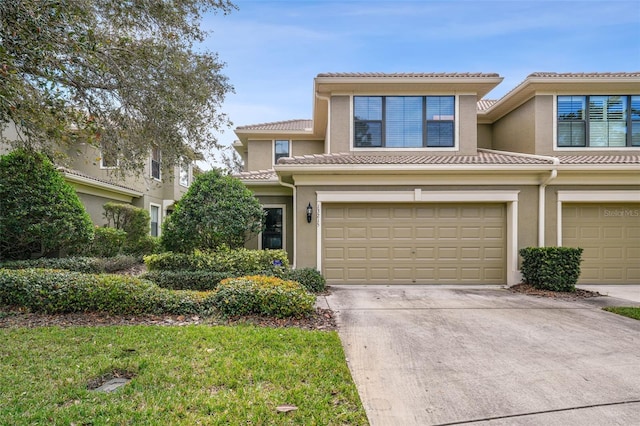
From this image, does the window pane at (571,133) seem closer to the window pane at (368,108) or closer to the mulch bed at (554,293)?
the mulch bed at (554,293)

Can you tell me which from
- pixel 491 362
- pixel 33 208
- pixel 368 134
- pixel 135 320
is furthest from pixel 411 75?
pixel 33 208

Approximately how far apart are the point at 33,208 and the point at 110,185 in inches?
204

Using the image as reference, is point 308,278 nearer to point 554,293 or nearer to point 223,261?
point 223,261

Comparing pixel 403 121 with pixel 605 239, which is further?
pixel 403 121

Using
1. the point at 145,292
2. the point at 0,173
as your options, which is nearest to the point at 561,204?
the point at 145,292

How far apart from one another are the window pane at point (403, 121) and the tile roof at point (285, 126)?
505cm

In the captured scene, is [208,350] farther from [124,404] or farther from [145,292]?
[145,292]

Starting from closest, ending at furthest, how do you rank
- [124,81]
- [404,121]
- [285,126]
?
[124,81], [404,121], [285,126]

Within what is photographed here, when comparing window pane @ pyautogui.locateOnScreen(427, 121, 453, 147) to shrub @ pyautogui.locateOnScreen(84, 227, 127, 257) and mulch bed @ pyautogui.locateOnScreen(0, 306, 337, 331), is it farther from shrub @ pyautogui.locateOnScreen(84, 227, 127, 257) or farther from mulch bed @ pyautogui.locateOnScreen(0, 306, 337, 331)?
shrub @ pyautogui.locateOnScreen(84, 227, 127, 257)

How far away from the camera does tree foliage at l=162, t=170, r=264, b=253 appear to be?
339 inches

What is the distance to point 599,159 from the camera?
31.2ft

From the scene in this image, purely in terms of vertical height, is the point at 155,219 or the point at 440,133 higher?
the point at 440,133

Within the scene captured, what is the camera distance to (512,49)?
38.9 ft

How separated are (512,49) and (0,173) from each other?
1544cm
